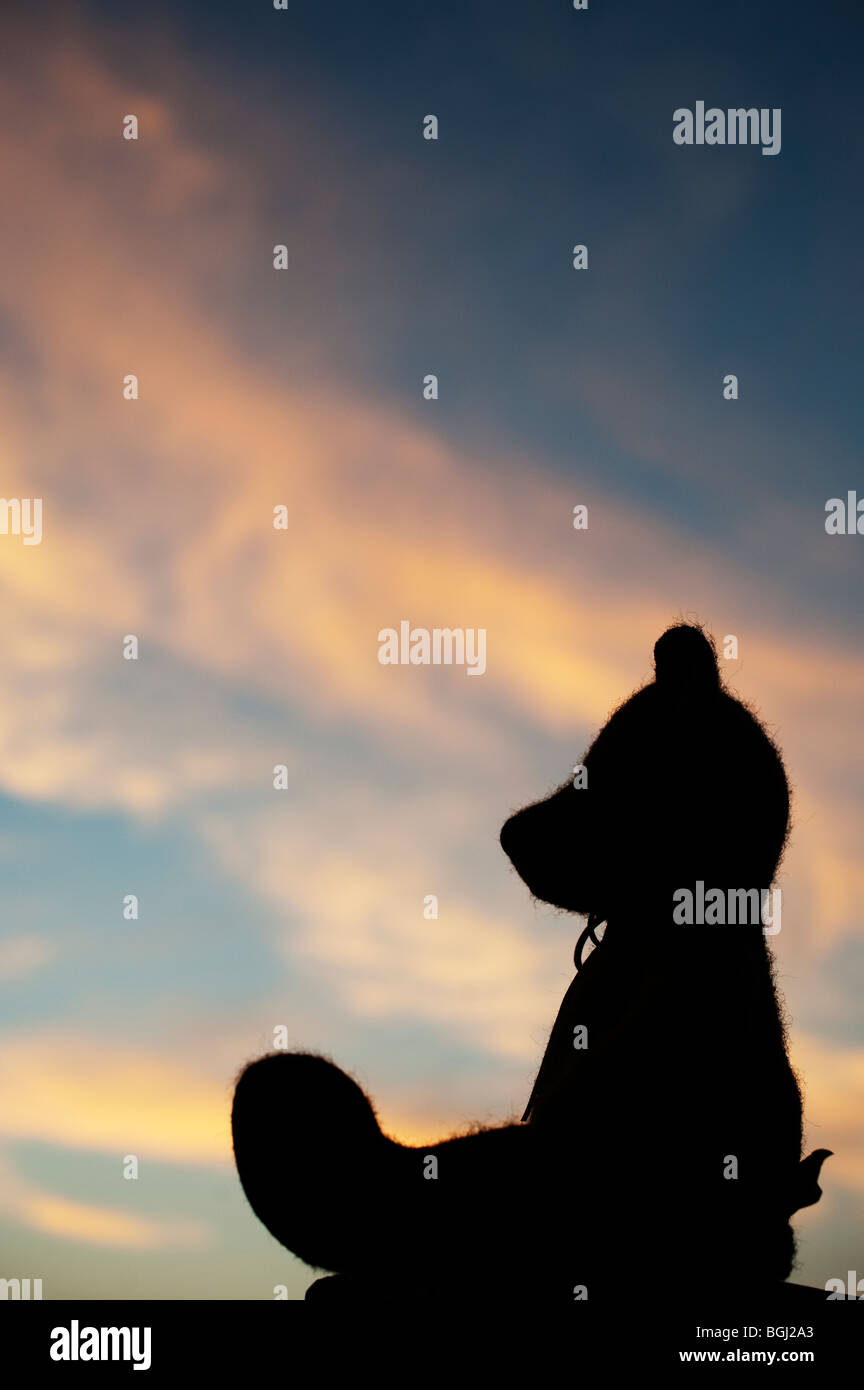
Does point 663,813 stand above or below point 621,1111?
above

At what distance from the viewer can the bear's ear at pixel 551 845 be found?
11.2 ft

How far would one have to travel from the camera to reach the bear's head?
3305mm

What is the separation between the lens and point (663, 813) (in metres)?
3.33

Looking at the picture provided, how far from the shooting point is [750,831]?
3.33 meters

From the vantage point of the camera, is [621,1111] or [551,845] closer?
[621,1111]

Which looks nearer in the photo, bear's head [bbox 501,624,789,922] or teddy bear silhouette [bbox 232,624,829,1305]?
teddy bear silhouette [bbox 232,624,829,1305]

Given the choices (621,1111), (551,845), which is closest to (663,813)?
(551,845)

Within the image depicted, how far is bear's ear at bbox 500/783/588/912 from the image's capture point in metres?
3.40

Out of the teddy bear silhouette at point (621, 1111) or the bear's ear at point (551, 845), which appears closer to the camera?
the teddy bear silhouette at point (621, 1111)

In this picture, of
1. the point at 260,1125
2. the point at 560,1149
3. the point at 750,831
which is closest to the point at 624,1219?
the point at 560,1149

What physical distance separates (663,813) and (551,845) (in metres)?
0.34

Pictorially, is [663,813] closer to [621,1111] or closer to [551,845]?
[551,845]

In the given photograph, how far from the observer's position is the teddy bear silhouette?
269cm

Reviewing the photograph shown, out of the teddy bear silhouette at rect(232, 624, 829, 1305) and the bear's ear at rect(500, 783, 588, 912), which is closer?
the teddy bear silhouette at rect(232, 624, 829, 1305)
